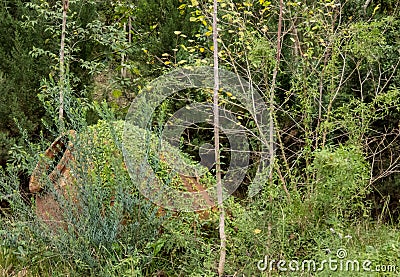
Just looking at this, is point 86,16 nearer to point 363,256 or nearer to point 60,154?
point 60,154

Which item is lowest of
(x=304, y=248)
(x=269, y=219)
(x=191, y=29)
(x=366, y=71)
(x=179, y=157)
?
(x=304, y=248)

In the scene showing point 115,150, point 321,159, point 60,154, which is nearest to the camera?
point 321,159

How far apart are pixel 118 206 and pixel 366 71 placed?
2.56 metres

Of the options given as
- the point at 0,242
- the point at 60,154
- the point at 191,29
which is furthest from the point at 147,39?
the point at 0,242

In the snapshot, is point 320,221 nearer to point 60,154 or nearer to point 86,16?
point 60,154

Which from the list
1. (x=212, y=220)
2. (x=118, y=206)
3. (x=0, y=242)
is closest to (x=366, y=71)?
(x=212, y=220)

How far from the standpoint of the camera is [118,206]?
11.1 ft

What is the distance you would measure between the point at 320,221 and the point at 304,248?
22 centimetres

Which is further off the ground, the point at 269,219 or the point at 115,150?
the point at 115,150

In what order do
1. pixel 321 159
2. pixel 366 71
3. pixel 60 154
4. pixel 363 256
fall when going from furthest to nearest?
pixel 366 71
pixel 60 154
pixel 321 159
pixel 363 256

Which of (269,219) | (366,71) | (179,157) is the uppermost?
(366,71)

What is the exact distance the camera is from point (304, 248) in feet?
12.0

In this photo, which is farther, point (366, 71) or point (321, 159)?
point (366, 71)

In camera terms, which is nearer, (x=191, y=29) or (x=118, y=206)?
(x=118, y=206)
